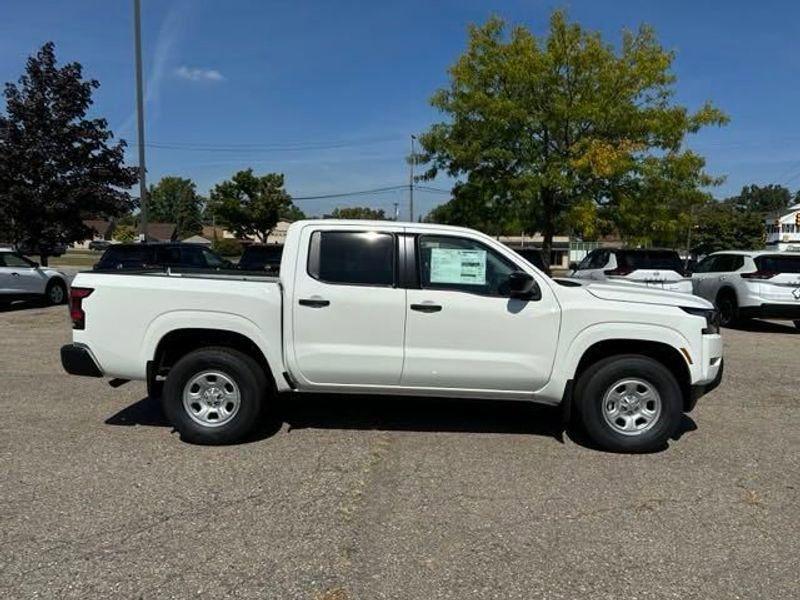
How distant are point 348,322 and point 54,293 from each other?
1368 cm

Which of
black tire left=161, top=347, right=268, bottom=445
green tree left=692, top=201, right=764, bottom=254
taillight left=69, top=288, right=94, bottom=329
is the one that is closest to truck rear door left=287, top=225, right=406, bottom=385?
black tire left=161, top=347, right=268, bottom=445

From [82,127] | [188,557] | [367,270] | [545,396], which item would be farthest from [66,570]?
[82,127]

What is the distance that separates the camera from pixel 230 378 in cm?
551

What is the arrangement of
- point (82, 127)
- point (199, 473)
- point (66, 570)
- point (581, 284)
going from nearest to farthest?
point (66, 570)
point (199, 473)
point (581, 284)
point (82, 127)

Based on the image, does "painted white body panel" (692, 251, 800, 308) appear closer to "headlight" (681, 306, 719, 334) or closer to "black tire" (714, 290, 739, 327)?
"black tire" (714, 290, 739, 327)

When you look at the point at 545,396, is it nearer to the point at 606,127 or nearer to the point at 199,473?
the point at 199,473

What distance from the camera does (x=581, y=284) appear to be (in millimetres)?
5828

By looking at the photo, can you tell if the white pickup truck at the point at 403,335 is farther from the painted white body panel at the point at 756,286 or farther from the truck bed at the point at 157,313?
the painted white body panel at the point at 756,286

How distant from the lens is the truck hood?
551 centimetres

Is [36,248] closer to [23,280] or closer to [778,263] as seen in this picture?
[23,280]

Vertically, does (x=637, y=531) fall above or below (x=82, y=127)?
below

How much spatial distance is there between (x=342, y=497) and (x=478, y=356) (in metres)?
1.58

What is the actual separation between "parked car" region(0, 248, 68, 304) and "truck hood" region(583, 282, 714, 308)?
547 inches

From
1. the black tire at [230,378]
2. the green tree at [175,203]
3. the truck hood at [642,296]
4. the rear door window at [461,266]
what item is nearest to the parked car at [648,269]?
the truck hood at [642,296]
